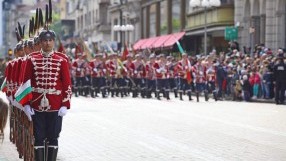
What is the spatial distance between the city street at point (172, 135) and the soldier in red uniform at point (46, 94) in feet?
8.43

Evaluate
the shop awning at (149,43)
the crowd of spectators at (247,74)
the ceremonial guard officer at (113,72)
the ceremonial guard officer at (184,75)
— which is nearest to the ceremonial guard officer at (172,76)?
the ceremonial guard officer at (184,75)

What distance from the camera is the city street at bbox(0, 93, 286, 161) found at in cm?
1491

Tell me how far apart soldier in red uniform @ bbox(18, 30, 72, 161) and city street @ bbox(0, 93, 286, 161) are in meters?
2.57

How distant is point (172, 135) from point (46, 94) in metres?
7.05

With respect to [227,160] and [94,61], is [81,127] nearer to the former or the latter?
[227,160]

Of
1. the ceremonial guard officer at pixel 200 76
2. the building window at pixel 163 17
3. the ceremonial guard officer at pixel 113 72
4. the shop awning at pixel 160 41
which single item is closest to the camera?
the ceremonial guard officer at pixel 200 76

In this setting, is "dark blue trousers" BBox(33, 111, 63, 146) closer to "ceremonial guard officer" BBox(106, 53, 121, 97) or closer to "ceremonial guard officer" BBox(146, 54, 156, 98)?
"ceremonial guard officer" BBox(146, 54, 156, 98)

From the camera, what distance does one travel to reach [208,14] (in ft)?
176

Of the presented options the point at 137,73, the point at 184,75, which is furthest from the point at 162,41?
the point at 184,75

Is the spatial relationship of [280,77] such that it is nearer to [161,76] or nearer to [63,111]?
[161,76]

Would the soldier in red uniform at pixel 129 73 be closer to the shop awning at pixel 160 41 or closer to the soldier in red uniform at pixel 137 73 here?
the soldier in red uniform at pixel 137 73

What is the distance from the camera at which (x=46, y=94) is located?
39.1ft

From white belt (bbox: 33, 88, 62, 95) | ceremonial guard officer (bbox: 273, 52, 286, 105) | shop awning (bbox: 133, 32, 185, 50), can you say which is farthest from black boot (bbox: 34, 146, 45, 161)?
shop awning (bbox: 133, 32, 185, 50)

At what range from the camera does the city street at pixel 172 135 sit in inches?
587
